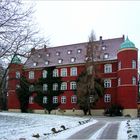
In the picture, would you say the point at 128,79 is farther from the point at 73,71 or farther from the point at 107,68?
the point at 73,71

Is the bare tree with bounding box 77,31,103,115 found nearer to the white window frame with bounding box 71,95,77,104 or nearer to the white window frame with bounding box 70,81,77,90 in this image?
the white window frame with bounding box 70,81,77,90

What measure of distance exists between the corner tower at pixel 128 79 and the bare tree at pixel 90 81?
13.3 feet

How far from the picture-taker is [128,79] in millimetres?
58125

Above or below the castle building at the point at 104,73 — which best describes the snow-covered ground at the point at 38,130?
below

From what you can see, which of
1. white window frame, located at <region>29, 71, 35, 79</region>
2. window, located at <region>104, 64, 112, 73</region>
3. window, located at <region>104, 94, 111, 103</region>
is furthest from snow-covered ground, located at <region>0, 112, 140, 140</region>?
white window frame, located at <region>29, 71, 35, 79</region>

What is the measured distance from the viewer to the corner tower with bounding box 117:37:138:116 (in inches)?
2250

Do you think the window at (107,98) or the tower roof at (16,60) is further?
the window at (107,98)

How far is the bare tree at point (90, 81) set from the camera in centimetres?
5841

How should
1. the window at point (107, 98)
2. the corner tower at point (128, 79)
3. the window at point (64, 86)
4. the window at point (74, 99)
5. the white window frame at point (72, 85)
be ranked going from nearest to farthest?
1. the corner tower at point (128, 79)
2. the window at point (107, 98)
3. the window at point (74, 99)
4. the white window frame at point (72, 85)
5. the window at point (64, 86)

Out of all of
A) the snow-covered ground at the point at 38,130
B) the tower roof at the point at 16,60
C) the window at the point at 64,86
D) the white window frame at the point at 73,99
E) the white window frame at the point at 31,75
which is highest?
the white window frame at the point at 31,75

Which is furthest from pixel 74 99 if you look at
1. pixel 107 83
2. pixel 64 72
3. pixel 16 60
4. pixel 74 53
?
pixel 16 60

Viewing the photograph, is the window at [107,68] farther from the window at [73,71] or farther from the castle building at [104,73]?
the window at [73,71]

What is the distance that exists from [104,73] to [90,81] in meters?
5.89

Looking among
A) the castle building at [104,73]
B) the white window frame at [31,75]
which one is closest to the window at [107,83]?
the castle building at [104,73]
